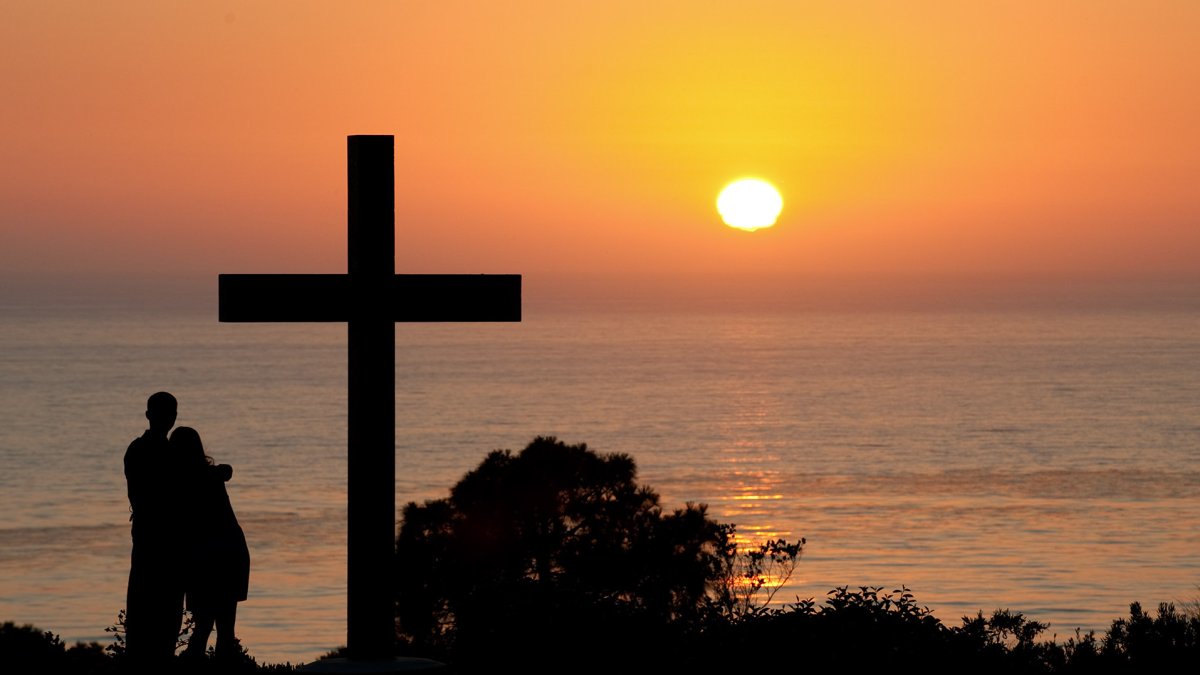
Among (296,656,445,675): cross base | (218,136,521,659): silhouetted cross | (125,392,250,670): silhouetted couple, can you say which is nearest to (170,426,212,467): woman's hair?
(125,392,250,670): silhouetted couple

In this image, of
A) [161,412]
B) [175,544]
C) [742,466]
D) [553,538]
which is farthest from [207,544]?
[742,466]

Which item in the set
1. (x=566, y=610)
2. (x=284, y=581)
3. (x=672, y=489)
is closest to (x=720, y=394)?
(x=672, y=489)

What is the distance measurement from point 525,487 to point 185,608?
18.2 m

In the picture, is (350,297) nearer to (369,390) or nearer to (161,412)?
(369,390)

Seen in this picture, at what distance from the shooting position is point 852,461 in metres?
115

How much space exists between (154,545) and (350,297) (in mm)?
1765

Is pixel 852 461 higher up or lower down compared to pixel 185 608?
higher up

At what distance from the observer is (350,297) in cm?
1014

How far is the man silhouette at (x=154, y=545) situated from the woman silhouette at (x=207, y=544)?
68 mm

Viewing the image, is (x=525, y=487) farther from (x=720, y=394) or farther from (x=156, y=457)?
(x=720, y=394)

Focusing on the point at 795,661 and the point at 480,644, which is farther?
the point at 480,644

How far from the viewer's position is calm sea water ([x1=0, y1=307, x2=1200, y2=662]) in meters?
67.3

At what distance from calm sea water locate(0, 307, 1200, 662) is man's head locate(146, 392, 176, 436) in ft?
1.56

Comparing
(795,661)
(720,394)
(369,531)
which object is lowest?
(795,661)
